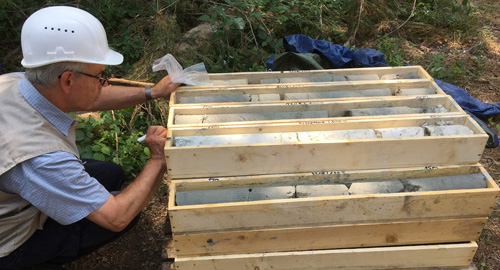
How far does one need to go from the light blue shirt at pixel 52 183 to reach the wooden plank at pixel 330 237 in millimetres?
510

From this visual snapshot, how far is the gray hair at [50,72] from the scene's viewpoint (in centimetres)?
196

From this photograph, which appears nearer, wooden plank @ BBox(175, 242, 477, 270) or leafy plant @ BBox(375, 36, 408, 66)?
wooden plank @ BBox(175, 242, 477, 270)

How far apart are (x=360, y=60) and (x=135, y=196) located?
2.68 meters

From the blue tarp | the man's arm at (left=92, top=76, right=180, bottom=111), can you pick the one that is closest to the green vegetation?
the blue tarp

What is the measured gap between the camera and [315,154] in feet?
6.91

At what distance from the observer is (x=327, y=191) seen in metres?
2.14

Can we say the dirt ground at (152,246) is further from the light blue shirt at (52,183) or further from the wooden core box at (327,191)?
the light blue shirt at (52,183)

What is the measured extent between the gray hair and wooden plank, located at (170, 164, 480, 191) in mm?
782

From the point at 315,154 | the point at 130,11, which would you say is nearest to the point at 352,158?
the point at 315,154

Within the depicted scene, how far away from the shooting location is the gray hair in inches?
77.4

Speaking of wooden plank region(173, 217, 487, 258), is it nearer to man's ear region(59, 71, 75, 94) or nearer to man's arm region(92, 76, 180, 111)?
man's ear region(59, 71, 75, 94)

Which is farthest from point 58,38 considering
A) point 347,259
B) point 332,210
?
point 347,259

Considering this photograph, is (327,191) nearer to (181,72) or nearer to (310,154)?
(310,154)

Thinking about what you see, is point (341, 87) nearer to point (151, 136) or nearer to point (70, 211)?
point (151, 136)
